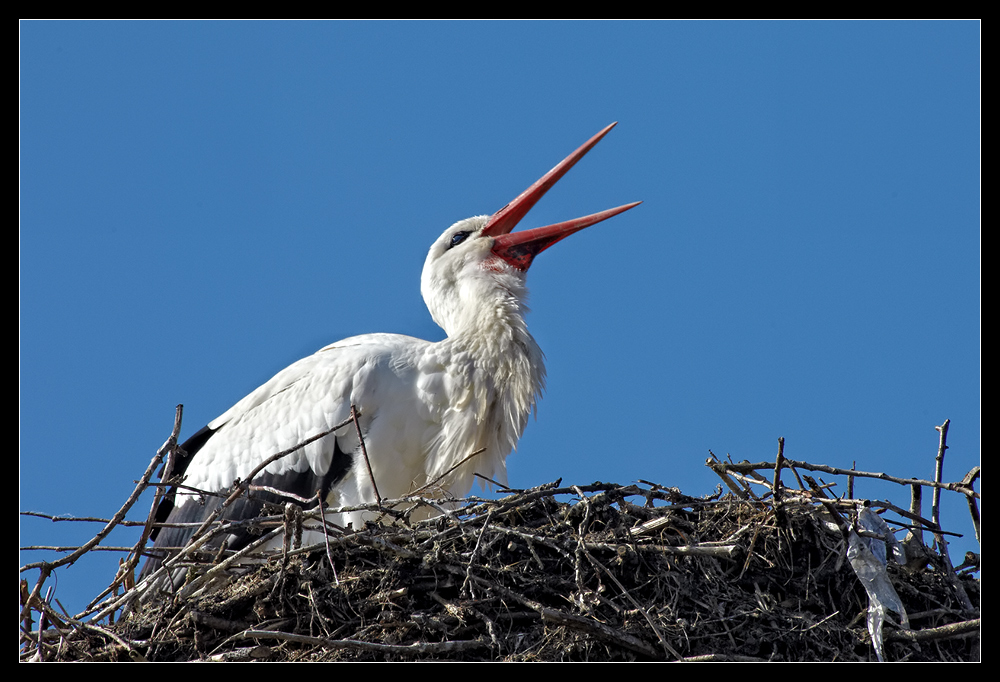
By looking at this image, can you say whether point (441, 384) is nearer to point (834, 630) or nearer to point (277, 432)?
point (277, 432)

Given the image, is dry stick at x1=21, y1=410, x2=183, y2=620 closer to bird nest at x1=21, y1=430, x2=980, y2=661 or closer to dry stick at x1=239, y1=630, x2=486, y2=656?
bird nest at x1=21, y1=430, x2=980, y2=661

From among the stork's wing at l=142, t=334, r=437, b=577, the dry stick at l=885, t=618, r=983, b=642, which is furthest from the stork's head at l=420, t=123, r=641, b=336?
the dry stick at l=885, t=618, r=983, b=642

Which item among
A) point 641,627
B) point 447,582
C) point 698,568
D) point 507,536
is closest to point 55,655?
point 447,582

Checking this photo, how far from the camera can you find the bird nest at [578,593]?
2949 mm

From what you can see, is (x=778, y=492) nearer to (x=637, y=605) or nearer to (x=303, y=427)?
(x=637, y=605)

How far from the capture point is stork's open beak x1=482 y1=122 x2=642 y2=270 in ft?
16.2

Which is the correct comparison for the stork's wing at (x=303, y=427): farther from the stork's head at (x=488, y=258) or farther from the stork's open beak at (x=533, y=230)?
the stork's open beak at (x=533, y=230)

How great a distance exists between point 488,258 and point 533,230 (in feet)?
0.86

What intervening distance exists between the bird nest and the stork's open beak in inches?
71.2

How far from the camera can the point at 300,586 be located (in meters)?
3.16

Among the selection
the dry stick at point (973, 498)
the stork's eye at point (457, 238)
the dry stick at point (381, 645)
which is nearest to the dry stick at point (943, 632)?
the dry stick at point (973, 498)

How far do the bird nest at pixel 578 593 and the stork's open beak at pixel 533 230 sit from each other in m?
1.81

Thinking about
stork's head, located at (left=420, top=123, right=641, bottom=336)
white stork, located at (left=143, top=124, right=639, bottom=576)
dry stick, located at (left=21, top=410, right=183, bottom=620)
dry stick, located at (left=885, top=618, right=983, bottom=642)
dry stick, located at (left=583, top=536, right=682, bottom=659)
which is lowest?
dry stick, located at (left=885, top=618, right=983, bottom=642)

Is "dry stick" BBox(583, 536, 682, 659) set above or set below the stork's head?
below
